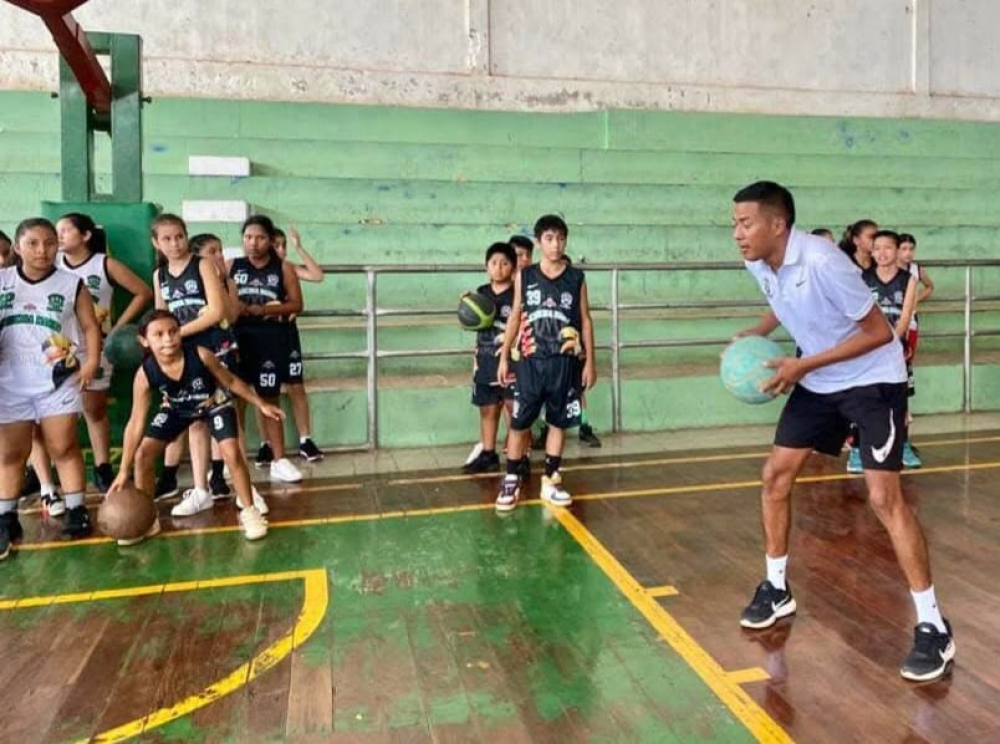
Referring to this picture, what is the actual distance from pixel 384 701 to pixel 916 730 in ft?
5.47

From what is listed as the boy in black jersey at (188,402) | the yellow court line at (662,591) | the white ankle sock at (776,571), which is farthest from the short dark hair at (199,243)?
the white ankle sock at (776,571)

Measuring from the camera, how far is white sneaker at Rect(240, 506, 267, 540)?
4.57 metres

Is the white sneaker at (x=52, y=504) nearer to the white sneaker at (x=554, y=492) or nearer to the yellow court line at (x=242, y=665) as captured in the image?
the yellow court line at (x=242, y=665)

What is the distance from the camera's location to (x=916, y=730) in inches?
104

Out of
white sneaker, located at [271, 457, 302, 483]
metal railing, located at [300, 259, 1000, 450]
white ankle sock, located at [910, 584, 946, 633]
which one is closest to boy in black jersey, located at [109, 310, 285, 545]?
white sneaker, located at [271, 457, 302, 483]

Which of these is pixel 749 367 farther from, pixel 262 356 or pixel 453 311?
pixel 453 311

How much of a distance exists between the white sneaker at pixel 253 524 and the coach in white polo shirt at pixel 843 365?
9.15 ft

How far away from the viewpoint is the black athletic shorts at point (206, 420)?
4605 millimetres

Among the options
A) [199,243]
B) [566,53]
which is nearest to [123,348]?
[199,243]

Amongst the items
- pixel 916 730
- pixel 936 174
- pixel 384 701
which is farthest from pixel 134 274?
pixel 936 174

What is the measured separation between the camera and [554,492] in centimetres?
516

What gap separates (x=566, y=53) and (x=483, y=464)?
6.59 m

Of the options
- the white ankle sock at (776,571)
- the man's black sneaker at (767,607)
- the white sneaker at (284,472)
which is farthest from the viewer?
the white sneaker at (284,472)

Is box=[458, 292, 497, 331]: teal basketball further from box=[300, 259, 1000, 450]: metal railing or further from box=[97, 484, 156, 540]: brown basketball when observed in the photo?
box=[97, 484, 156, 540]: brown basketball
